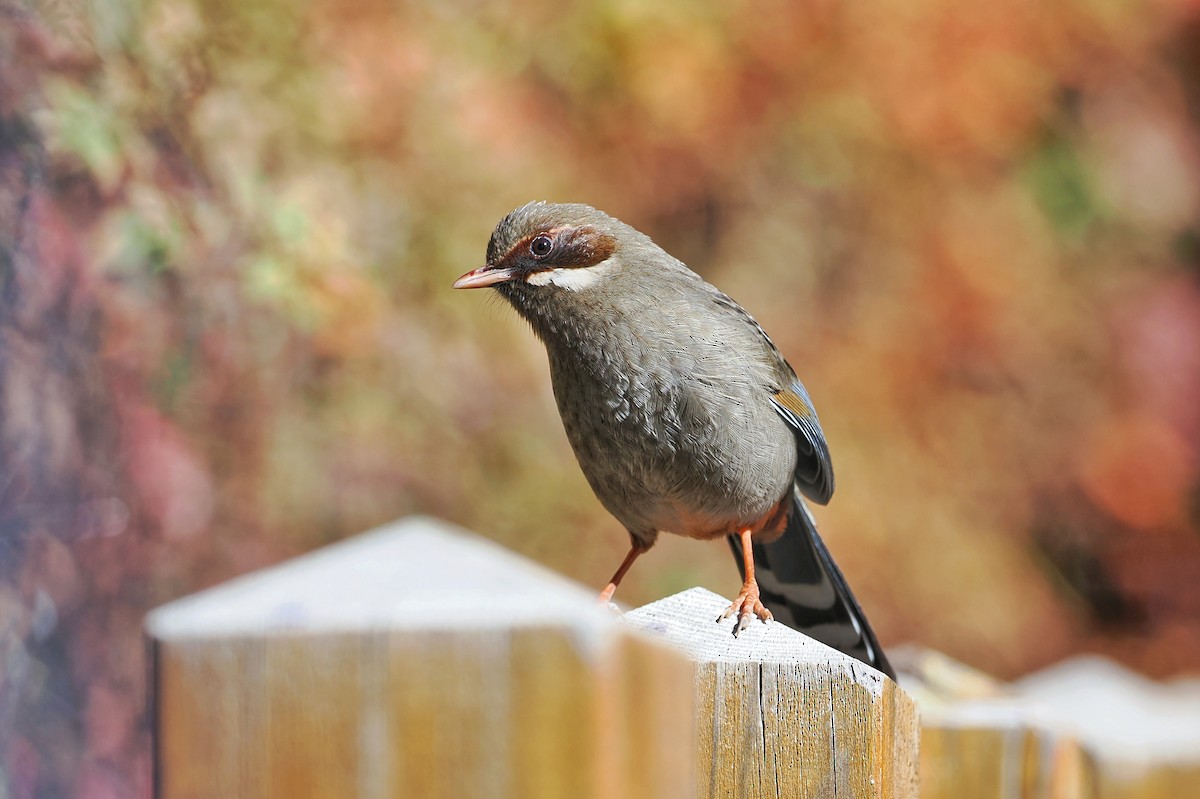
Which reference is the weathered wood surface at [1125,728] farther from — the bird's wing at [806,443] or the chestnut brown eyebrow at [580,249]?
the chestnut brown eyebrow at [580,249]

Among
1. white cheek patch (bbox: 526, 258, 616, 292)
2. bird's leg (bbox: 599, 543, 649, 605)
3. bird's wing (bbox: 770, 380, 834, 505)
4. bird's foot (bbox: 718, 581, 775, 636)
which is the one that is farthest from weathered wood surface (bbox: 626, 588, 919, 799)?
bird's wing (bbox: 770, 380, 834, 505)

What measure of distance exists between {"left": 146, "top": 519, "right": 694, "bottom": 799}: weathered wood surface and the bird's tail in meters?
1.80

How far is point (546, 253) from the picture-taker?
10.6 ft

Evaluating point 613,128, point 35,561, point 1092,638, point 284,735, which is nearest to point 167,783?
point 284,735

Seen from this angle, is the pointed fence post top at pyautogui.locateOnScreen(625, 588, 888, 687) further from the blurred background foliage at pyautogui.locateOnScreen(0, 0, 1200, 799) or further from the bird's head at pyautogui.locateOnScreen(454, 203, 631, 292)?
the blurred background foliage at pyautogui.locateOnScreen(0, 0, 1200, 799)

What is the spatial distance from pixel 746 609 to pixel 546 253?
3.73ft

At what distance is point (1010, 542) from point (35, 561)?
15.6ft

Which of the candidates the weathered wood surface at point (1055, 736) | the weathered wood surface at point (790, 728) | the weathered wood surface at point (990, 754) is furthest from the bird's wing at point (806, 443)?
the weathered wood surface at point (790, 728)

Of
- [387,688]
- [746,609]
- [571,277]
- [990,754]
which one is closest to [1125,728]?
[990,754]

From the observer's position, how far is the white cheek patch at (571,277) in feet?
10.5

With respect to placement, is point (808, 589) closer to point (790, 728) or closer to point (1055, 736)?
point (1055, 736)

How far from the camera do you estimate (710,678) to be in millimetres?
1917

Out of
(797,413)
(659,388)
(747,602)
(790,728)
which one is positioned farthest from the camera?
(797,413)

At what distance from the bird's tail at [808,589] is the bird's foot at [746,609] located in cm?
27
